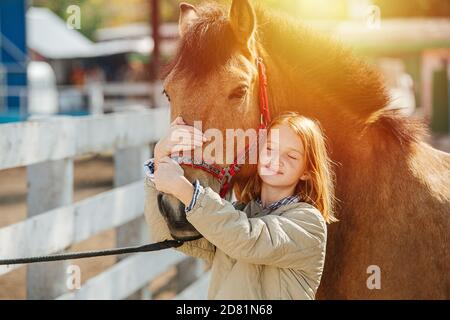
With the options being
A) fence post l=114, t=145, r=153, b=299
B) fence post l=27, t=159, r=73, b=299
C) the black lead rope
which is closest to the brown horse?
the black lead rope

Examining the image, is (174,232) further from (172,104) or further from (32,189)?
(32,189)

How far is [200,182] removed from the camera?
2.61 metres

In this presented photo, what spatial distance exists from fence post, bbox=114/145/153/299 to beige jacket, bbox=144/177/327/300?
2150mm

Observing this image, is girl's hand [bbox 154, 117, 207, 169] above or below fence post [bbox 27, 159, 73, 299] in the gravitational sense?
above

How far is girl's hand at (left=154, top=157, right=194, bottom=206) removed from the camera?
2.42 m

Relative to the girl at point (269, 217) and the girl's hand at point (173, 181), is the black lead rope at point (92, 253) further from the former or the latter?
the girl's hand at point (173, 181)

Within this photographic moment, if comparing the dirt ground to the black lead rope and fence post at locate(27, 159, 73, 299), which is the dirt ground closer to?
fence post at locate(27, 159, 73, 299)

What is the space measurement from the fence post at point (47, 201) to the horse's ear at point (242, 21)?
55.5 inches

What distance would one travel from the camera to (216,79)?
2.71 m

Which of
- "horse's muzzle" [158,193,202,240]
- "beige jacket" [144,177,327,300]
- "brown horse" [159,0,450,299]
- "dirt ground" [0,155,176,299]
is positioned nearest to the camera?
"beige jacket" [144,177,327,300]

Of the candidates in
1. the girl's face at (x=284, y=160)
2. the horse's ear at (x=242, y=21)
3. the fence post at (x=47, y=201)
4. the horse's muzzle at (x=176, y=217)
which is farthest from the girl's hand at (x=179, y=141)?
the fence post at (x=47, y=201)

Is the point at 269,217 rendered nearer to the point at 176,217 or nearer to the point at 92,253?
the point at 176,217
